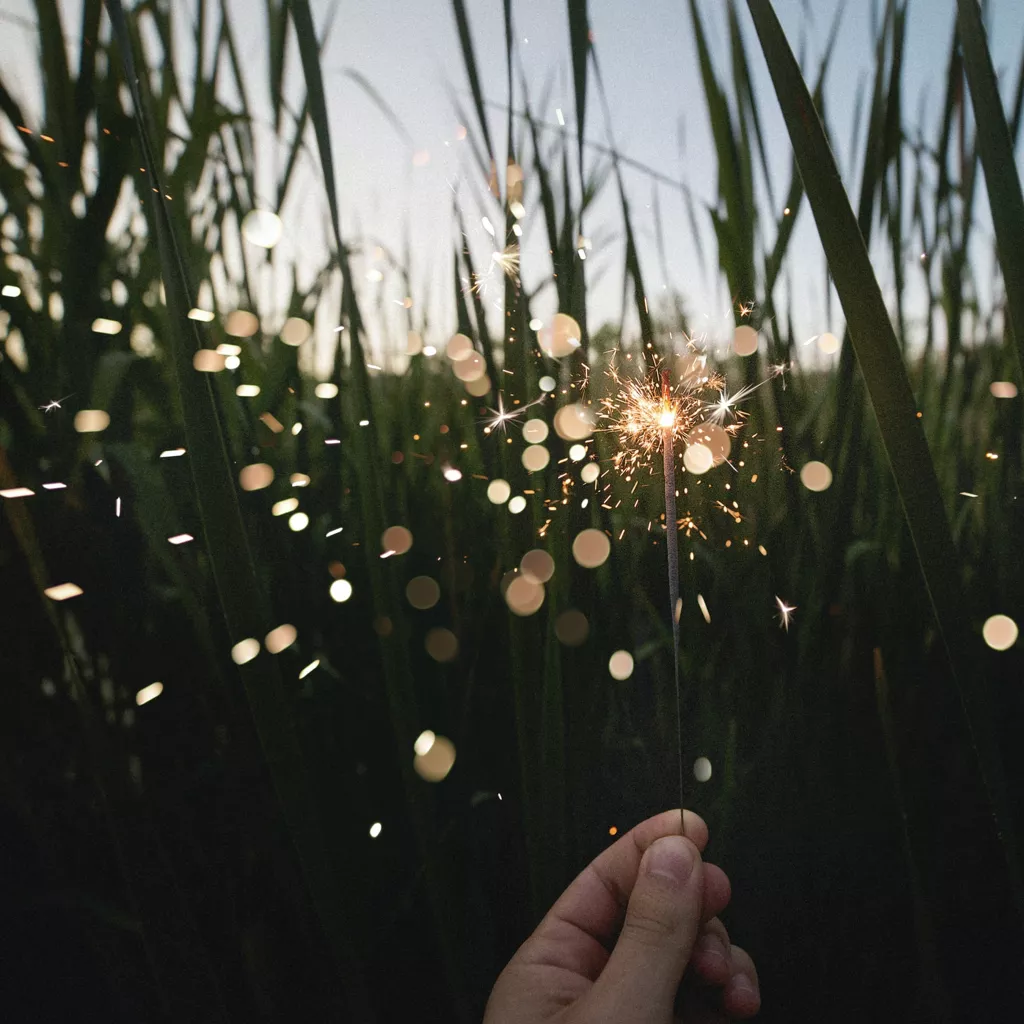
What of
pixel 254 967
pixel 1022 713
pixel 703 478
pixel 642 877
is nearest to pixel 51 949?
pixel 254 967

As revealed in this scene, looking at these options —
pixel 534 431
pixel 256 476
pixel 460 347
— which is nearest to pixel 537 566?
pixel 534 431

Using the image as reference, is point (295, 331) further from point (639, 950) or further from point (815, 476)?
point (639, 950)

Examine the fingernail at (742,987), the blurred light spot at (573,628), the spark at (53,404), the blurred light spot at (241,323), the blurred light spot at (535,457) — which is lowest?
the fingernail at (742,987)

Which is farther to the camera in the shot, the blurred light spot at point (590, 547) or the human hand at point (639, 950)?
the blurred light spot at point (590, 547)

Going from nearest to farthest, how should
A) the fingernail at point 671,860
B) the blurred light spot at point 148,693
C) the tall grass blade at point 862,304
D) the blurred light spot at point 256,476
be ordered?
the tall grass blade at point 862,304 → the fingernail at point 671,860 → the blurred light spot at point 148,693 → the blurred light spot at point 256,476

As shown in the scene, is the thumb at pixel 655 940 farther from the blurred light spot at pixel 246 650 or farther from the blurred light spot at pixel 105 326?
the blurred light spot at pixel 105 326

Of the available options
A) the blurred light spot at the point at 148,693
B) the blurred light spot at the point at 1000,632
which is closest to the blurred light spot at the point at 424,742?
the blurred light spot at the point at 148,693

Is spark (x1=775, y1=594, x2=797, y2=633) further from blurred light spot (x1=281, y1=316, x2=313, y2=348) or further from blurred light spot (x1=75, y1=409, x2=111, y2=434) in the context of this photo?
blurred light spot (x1=75, y1=409, x2=111, y2=434)
